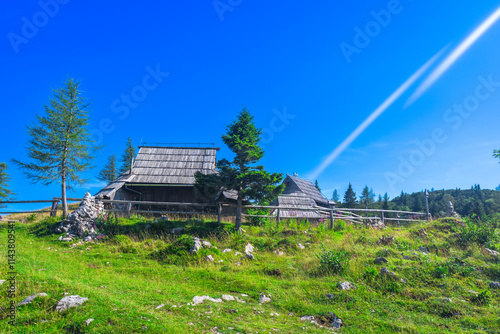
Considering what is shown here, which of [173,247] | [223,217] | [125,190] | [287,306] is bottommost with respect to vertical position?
[287,306]

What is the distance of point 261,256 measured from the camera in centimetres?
1123

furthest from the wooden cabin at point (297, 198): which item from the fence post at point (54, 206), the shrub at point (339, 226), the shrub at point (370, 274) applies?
the fence post at point (54, 206)

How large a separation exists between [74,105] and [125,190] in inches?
333

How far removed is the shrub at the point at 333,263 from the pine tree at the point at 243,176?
240 inches

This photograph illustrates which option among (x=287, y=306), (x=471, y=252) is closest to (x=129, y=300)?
(x=287, y=306)

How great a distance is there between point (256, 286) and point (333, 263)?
287cm

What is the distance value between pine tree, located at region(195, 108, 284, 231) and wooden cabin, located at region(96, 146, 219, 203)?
9.07 metres

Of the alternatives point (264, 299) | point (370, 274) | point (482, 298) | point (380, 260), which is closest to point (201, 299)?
point (264, 299)

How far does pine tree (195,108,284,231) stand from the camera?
48.2 ft

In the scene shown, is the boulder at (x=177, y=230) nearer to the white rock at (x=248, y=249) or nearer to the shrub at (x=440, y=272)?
the white rock at (x=248, y=249)

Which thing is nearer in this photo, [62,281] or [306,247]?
[62,281]

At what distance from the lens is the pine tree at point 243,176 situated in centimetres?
1468

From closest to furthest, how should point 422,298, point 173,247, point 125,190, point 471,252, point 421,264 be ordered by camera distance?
1. point 422,298
2. point 421,264
3. point 471,252
4. point 173,247
5. point 125,190

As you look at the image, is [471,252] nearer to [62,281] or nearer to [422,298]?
[422,298]
